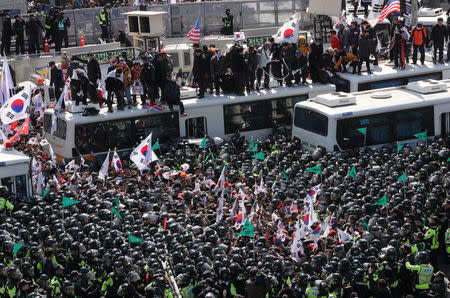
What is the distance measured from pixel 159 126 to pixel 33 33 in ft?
31.4

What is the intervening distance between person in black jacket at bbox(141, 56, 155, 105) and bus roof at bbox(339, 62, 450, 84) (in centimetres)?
574

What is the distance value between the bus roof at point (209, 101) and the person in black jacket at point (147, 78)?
0.48 m

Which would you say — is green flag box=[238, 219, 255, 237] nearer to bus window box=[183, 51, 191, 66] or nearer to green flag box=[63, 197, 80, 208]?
green flag box=[63, 197, 80, 208]

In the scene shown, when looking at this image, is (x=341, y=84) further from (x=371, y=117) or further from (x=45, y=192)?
(x=45, y=192)

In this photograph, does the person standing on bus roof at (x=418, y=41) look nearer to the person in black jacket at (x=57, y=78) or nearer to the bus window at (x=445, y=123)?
the bus window at (x=445, y=123)


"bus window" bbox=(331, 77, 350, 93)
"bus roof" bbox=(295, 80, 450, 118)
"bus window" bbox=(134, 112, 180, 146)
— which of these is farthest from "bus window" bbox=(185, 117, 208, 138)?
"bus window" bbox=(331, 77, 350, 93)

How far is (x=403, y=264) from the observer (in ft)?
53.4

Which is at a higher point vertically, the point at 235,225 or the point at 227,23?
the point at 227,23

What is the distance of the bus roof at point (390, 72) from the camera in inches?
1009

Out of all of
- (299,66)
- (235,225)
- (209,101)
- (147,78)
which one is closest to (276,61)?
(299,66)

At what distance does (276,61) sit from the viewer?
25.2 m

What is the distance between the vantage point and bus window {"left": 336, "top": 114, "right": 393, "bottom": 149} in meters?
22.7

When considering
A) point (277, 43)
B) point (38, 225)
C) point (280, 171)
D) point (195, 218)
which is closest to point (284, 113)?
point (277, 43)

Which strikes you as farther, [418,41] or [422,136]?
[418,41]
